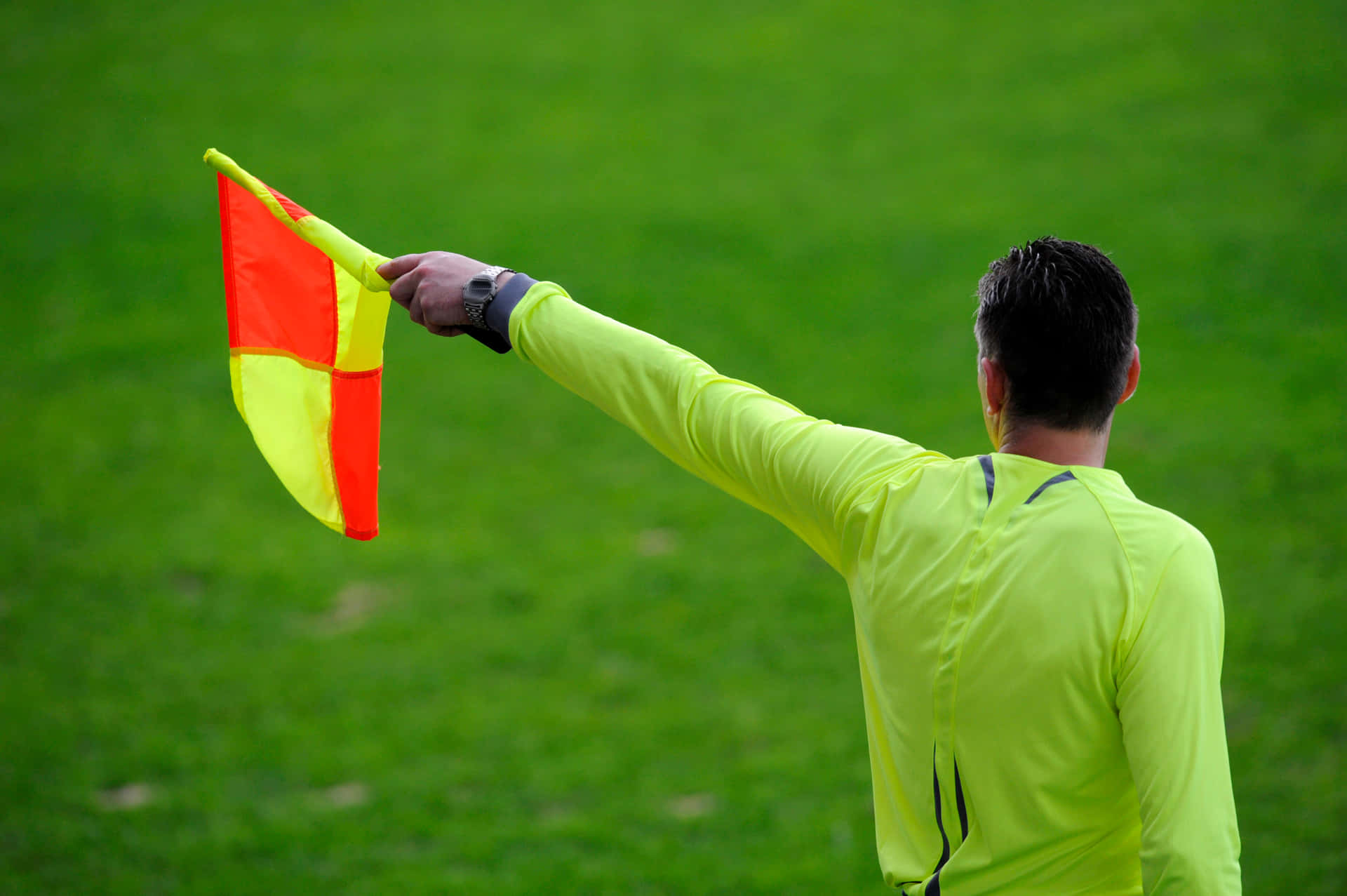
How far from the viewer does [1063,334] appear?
1.56 metres

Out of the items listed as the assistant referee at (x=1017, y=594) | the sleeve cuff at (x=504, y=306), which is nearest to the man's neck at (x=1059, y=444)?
the assistant referee at (x=1017, y=594)

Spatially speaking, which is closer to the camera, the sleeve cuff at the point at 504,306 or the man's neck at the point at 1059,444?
the man's neck at the point at 1059,444

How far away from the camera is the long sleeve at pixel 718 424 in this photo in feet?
5.54

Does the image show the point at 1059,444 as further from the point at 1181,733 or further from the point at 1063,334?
the point at 1181,733

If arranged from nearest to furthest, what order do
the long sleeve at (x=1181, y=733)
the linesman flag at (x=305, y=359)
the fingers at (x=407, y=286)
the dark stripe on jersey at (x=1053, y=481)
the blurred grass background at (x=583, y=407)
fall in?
1. the long sleeve at (x=1181, y=733)
2. the dark stripe on jersey at (x=1053, y=481)
3. the fingers at (x=407, y=286)
4. the linesman flag at (x=305, y=359)
5. the blurred grass background at (x=583, y=407)

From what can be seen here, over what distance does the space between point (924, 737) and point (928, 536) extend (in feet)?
0.93

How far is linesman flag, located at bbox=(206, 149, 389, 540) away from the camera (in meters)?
2.46

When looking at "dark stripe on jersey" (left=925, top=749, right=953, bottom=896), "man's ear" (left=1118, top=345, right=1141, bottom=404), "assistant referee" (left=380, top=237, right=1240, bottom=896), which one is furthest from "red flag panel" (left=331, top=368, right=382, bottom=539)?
"man's ear" (left=1118, top=345, right=1141, bottom=404)

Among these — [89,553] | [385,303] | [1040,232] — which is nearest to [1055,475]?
[385,303]

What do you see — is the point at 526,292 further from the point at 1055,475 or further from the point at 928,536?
the point at 1055,475

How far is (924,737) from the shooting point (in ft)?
5.38

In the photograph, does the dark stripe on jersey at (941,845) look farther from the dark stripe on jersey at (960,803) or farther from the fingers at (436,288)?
the fingers at (436,288)

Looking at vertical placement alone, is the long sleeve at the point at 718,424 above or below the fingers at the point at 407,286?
below

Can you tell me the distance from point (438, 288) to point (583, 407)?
6.11 metres
